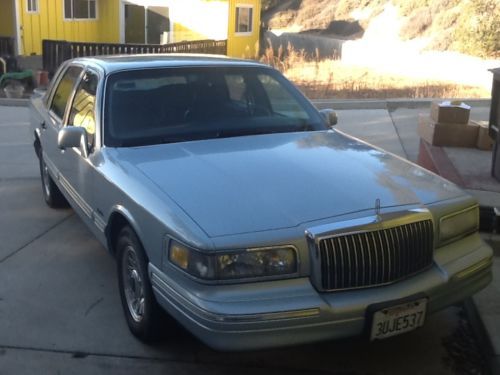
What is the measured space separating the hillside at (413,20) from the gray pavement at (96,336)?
16.3 m

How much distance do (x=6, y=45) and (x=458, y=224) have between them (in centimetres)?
1720

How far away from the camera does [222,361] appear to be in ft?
13.1

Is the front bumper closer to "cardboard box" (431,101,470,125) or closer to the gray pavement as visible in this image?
the gray pavement

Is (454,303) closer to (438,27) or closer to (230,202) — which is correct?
(230,202)

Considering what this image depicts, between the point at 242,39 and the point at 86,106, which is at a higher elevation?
the point at 86,106

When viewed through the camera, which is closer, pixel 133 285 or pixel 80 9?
pixel 133 285

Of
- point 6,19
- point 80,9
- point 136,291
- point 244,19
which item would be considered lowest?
point 136,291

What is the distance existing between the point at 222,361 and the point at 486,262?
5.25 ft

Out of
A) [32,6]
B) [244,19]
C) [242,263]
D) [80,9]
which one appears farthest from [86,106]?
[244,19]

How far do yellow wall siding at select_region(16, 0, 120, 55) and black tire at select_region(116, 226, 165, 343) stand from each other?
1683 cm

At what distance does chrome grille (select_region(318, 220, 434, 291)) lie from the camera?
3391mm

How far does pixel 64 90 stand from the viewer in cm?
629

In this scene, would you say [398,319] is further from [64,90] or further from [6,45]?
[6,45]

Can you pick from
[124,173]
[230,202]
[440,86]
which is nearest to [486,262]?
[230,202]
